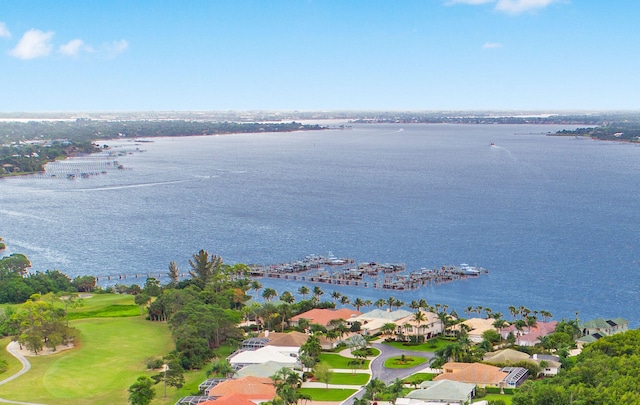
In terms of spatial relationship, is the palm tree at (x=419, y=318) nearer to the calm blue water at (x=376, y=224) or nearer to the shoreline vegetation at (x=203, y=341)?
the shoreline vegetation at (x=203, y=341)

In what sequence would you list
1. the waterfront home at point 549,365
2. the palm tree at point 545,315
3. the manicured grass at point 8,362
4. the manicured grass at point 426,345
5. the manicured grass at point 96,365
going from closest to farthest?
1. the manicured grass at point 96,365
2. the waterfront home at point 549,365
3. the manicured grass at point 8,362
4. the manicured grass at point 426,345
5. the palm tree at point 545,315

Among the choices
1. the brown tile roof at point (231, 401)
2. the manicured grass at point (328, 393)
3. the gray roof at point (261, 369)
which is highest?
the brown tile roof at point (231, 401)

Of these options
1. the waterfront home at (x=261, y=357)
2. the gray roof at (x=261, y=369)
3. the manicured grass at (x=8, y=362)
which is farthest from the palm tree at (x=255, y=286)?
the manicured grass at (x=8, y=362)

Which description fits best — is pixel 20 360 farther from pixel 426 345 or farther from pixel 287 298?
pixel 426 345

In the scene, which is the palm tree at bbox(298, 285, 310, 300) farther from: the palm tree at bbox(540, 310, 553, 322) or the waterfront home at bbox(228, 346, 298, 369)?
the palm tree at bbox(540, 310, 553, 322)

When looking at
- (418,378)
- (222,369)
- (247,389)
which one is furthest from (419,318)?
(247,389)

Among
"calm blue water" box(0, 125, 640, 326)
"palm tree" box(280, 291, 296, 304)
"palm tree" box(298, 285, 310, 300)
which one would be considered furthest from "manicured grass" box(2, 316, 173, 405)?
A: "calm blue water" box(0, 125, 640, 326)

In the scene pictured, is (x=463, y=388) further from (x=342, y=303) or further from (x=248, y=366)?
(x=342, y=303)
